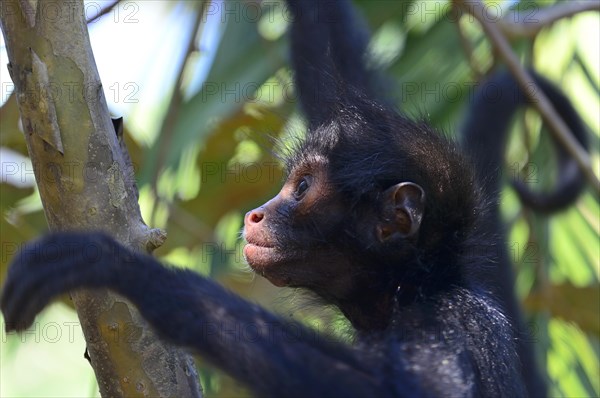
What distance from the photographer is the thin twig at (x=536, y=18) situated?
6314 millimetres

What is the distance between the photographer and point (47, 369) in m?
7.74

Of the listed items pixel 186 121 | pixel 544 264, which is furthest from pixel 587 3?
pixel 186 121

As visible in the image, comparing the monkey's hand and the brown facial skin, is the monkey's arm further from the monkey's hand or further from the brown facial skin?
the brown facial skin

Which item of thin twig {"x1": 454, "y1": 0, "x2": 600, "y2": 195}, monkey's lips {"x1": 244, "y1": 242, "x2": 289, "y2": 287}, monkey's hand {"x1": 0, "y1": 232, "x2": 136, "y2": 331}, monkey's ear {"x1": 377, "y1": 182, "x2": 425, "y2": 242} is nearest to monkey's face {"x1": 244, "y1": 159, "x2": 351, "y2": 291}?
monkey's lips {"x1": 244, "y1": 242, "x2": 289, "y2": 287}

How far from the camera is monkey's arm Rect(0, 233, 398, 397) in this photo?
3344 mm

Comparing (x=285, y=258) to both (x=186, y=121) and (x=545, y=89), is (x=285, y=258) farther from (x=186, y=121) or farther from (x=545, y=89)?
(x=545, y=89)

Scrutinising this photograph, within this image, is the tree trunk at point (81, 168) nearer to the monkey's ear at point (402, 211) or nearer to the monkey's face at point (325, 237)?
the monkey's face at point (325, 237)

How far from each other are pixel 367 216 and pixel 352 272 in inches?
12.1

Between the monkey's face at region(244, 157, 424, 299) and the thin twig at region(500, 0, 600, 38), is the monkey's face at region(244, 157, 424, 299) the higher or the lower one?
the lower one

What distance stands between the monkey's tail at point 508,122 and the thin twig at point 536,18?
0.64 meters

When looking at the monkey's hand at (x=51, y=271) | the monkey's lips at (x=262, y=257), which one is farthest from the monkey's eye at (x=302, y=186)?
the monkey's hand at (x=51, y=271)

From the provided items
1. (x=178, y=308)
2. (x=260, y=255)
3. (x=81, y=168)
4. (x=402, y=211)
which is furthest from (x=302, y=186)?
(x=178, y=308)

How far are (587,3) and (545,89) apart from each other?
1.36 m

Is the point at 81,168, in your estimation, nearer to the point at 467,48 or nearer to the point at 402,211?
the point at 402,211
